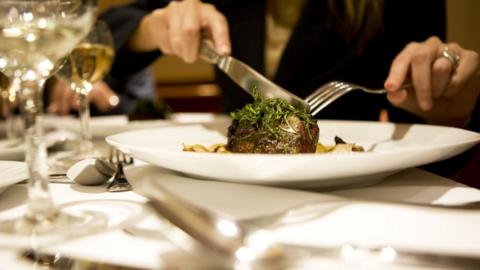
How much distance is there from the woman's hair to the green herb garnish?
113cm

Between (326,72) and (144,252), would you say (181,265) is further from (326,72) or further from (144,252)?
(326,72)

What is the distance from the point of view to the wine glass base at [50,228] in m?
0.52

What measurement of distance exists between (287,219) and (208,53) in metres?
0.76

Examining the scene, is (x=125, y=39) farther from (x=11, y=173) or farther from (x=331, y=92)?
(x=11, y=173)

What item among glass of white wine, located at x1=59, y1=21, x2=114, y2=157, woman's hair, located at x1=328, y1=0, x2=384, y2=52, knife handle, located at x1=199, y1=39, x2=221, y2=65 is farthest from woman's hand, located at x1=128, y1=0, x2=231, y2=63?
woman's hair, located at x1=328, y1=0, x2=384, y2=52

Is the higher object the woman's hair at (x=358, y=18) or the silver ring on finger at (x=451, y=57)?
the woman's hair at (x=358, y=18)

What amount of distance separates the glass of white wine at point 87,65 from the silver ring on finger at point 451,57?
909 millimetres

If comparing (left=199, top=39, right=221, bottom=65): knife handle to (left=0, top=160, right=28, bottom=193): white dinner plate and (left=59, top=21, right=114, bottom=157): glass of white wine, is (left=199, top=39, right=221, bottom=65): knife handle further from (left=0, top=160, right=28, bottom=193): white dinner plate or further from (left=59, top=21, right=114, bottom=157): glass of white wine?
(left=0, top=160, right=28, bottom=193): white dinner plate

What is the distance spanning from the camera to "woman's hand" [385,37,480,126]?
1117 mm

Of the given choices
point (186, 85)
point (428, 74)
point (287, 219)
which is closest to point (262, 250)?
point (287, 219)

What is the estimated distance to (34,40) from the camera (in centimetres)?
56

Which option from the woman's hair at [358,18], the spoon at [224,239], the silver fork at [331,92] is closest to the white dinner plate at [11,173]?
the spoon at [224,239]

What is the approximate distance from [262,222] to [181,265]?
0.49 feet

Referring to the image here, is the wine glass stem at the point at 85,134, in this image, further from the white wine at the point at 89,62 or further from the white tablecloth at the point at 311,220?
the white tablecloth at the point at 311,220
